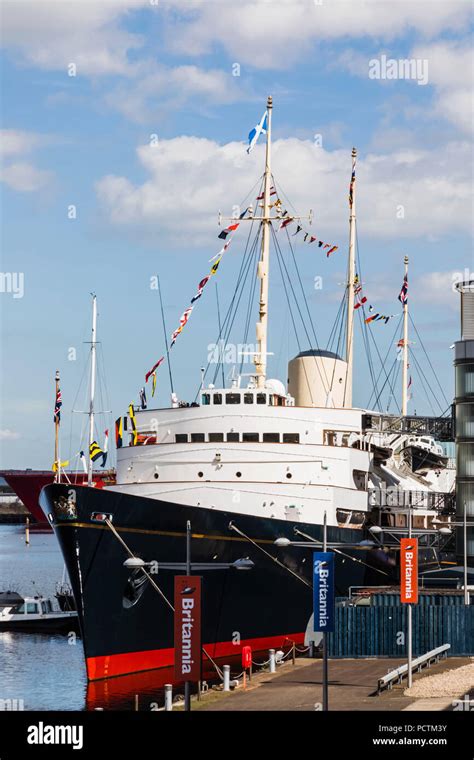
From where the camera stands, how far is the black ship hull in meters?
40.8

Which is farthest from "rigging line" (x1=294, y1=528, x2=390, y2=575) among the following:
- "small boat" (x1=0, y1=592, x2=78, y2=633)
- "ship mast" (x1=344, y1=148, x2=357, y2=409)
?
"small boat" (x1=0, y1=592, x2=78, y2=633)

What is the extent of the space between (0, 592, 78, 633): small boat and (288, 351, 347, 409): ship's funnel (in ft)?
55.6

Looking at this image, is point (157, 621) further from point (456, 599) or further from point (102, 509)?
point (456, 599)

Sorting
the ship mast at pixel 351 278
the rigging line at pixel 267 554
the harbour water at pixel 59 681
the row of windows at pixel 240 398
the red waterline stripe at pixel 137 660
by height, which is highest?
the ship mast at pixel 351 278

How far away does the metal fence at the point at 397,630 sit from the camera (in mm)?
42219

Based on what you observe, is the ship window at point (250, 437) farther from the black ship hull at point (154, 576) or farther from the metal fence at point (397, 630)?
the metal fence at point (397, 630)

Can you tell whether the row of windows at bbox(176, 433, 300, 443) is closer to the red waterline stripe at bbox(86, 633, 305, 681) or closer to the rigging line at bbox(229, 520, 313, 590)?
the rigging line at bbox(229, 520, 313, 590)

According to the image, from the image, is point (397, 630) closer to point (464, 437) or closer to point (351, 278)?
point (464, 437)

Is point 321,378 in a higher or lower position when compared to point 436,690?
higher

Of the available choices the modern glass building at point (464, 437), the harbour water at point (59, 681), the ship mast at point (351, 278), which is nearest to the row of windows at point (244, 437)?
the modern glass building at point (464, 437)

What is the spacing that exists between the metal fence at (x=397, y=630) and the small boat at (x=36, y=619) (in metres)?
24.4
